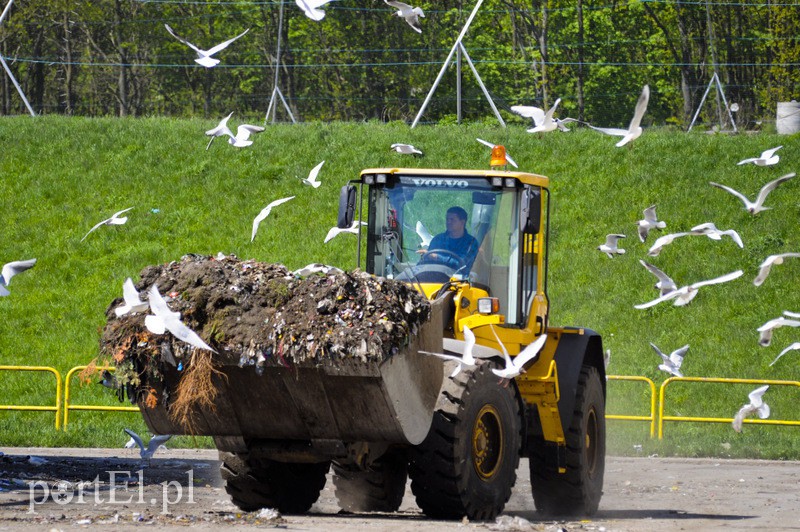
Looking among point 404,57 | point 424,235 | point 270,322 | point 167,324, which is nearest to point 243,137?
point 424,235

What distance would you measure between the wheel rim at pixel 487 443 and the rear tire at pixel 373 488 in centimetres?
80

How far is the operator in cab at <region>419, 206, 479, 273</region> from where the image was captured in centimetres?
887

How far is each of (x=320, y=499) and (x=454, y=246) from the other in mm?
2801

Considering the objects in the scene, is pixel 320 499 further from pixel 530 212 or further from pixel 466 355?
pixel 530 212

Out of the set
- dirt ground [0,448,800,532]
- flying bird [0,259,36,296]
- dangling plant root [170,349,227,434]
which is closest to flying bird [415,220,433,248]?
dirt ground [0,448,800,532]

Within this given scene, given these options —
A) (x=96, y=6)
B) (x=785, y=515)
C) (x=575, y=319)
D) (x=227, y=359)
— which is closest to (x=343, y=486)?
(x=227, y=359)

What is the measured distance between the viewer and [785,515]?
9.18 metres

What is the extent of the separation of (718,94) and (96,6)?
21361 millimetres

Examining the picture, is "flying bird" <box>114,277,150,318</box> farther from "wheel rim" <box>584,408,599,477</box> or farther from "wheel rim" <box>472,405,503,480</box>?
"wheel rim" <box>584,408,599,477</box>

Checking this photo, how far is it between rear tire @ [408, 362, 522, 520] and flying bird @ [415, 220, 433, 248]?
1.16 metres

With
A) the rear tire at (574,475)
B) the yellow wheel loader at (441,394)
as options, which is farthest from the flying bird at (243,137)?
the rear tire at (574,475)

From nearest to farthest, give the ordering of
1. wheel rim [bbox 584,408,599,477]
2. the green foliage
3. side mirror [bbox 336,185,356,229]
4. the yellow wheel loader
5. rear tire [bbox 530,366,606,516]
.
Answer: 1. the yellow wheel loader
2. side mirror [bbox 336,185,356,229]
3. rear tire [bbox 530,366,606,516]
4. wheel rim [bbox 584,408,599,477]
5. the green foliage

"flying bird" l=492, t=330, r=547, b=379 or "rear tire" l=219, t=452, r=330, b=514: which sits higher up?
"flying bird" l=492, t=330, r=547, b=379

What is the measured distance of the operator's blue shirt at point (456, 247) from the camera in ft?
29.1
